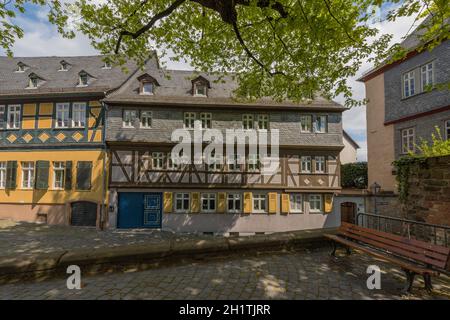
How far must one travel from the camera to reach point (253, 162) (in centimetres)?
1296

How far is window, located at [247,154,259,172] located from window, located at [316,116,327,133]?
4201 millimetres

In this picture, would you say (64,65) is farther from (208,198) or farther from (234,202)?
(234,202)

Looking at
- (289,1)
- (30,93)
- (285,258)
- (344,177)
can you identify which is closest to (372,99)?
(344,177)

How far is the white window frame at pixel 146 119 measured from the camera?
1282cm

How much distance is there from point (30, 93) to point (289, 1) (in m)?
15.0

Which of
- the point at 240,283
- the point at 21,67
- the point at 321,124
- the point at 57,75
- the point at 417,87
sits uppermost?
the point at 21,67

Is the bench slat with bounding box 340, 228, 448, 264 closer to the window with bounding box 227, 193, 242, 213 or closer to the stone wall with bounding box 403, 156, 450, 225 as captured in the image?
the stone wall with bounding box 403, 156, 450, 225

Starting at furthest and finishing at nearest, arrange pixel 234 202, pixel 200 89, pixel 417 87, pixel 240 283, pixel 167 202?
pixel 200 89
pixel 234 202
pixel 167 202
pixel 417 87
pixel 240 283

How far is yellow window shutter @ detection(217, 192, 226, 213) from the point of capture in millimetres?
12859

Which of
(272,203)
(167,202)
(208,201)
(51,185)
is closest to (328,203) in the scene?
(272,203)

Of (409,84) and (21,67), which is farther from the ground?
(21,67)

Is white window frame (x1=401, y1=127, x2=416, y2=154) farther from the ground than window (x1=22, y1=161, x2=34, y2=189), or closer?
farther from the ground

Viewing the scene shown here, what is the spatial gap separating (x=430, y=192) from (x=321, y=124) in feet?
26.9

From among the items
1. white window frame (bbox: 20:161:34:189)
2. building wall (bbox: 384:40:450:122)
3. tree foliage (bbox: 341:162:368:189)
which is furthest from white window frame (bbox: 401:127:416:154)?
white window frame (bbox: 20:161:34:189)
